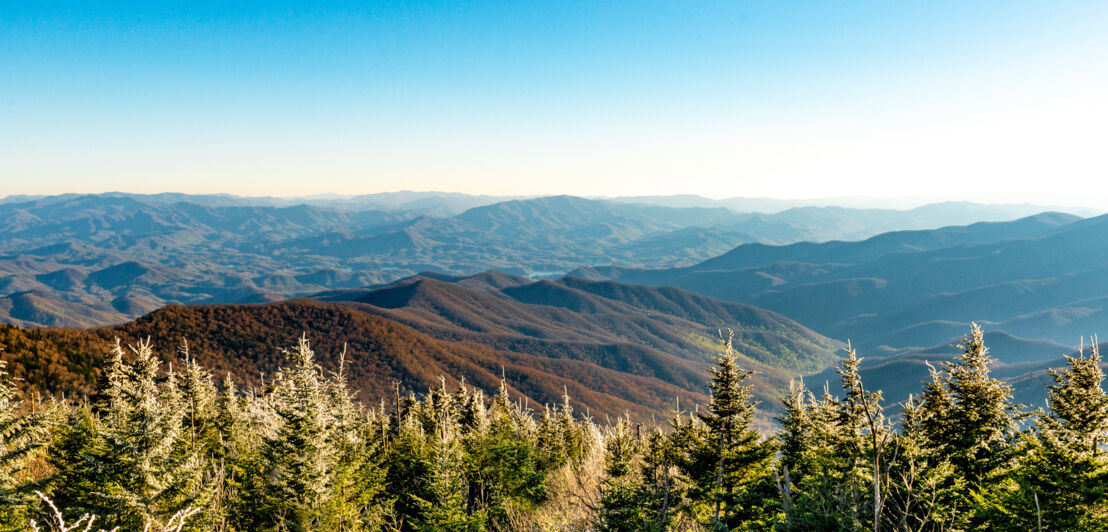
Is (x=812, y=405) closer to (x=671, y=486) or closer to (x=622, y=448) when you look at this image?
(x=671, y=486)

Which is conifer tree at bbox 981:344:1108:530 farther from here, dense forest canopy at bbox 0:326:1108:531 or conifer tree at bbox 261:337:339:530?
conifer tree at bbox 261:337:339:530

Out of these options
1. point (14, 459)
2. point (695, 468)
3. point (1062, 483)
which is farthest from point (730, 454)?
point (14, 459)

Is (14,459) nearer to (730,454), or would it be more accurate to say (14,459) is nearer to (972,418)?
(730,454)

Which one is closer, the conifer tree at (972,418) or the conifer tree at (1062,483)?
the conifer tree at (1062,483)

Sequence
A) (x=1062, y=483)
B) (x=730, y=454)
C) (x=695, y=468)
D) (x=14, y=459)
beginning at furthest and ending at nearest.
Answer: (x=695, y=468) < (x=730, y=454) < (x=14, y=459) < (x=1062, y=483)

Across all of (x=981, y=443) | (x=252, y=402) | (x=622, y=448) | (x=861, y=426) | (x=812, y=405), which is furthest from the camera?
(x=252, y=402)

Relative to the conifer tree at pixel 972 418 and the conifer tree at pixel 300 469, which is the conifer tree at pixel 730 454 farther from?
the conifer tree at pixel 300 469

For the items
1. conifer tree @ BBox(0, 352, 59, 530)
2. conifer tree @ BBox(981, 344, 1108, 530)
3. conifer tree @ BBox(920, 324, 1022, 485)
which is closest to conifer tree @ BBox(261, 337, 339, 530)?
conifer tree @ BBox(0, 352, 59, 530)

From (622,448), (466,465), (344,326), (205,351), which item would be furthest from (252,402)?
(344,326)

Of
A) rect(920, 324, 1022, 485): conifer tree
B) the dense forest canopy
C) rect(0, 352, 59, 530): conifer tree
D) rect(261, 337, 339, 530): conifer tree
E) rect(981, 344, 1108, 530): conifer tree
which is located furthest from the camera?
rect(261, 337, 339, 530): conifer tree

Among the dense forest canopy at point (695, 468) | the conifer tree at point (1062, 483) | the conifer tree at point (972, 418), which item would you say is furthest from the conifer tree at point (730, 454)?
the conifer tree at point (1062, 483)

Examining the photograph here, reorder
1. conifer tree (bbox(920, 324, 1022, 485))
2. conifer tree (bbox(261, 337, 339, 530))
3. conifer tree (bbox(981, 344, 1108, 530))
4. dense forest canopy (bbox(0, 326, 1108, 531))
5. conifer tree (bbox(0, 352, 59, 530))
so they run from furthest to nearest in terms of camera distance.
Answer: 1. conifer tree (bbox(261, 337, 339, 530))
2. conifer tree (bbox(920, 324, 1022, 485))
3. conifer tree (bbox(0, 352, 59, 530))
4. dense forest canopy (bbox(0, 326, 1108, 531))
5. conifer tree (bbox(981, 344, 1108, 530))
